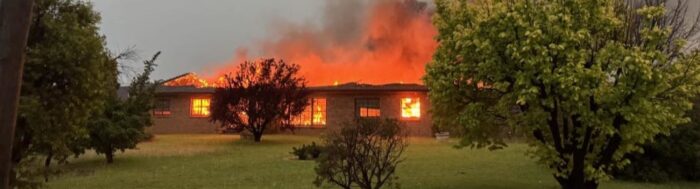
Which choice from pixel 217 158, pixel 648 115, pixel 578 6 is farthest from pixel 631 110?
pixel 217 158

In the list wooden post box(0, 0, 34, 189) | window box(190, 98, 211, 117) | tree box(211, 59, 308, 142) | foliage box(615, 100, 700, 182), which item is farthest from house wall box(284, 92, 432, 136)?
wooden post box(0, 0, 34, 189)

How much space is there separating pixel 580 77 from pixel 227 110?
19.7 m

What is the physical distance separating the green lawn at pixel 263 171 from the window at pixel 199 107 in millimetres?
15034

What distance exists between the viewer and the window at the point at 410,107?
3116 centimetres

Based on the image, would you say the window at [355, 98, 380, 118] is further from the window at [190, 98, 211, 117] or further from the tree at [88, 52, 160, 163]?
the tree at [88, 52, 160, 163]

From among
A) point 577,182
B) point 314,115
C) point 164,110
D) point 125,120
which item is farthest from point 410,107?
point 577,182

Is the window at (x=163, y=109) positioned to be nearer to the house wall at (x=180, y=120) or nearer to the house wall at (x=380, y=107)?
the house wall at (x=180, y=120)

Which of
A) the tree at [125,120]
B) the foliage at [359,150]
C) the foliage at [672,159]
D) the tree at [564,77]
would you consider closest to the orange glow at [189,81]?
the tree at [125,120]

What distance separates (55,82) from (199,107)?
27487mm

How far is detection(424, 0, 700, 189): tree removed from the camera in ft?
25.5

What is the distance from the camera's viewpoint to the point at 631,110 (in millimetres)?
7715

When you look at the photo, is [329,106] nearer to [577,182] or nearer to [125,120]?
[125,120]

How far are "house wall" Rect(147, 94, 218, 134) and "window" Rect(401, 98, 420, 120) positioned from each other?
12.1m

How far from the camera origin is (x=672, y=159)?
510 inches
